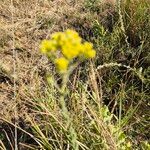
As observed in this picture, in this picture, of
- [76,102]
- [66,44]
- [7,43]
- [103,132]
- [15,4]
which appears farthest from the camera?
[15,4]

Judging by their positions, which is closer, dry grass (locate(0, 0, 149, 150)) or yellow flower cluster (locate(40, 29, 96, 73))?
yellow flower cluster (locate(40, 29, 96, 73))

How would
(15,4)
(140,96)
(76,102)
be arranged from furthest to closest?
(15,4)
(140,96)
(76,102)

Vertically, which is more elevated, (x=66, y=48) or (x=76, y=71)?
(x=66, y=48)

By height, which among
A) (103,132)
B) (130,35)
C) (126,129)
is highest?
(130,35)

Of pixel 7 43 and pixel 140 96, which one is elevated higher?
pixel 7 43

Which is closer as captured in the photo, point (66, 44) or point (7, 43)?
point (66, 44)

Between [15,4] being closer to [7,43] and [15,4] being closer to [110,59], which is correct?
[7,43]

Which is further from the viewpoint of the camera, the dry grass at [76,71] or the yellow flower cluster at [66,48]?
the dry grass at [76,71]

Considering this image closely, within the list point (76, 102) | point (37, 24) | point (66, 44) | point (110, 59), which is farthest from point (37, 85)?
point (66, 44)

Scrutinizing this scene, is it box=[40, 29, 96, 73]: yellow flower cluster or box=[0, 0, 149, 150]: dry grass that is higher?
box=[40, 29, 96, 73]: yellow flower cluster

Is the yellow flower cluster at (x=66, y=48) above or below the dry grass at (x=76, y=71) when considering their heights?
above

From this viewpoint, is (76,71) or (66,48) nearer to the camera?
(66,48)
